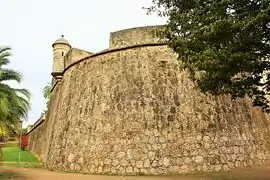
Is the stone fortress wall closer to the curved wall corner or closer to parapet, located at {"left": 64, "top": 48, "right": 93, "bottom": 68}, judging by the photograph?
the curved wall corner

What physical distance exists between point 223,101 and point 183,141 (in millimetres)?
3020

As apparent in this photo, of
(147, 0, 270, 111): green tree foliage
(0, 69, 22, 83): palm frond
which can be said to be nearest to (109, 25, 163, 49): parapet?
(0, 69, 22, 83): palm frond

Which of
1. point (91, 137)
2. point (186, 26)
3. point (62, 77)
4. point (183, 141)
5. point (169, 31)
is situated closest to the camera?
point (186, 26)

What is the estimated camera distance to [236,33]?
340 inches

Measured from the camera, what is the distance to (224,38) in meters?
8.85

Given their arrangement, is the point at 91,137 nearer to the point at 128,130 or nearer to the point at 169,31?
the point at 128,130

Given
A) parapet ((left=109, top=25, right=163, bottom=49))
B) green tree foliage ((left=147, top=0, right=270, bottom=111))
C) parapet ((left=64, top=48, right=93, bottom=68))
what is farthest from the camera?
parapet ((left=64, top=48, right=93, bottom=68))

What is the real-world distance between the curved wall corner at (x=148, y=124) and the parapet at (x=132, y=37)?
0.54 meters

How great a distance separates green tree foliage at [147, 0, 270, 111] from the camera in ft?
27.4

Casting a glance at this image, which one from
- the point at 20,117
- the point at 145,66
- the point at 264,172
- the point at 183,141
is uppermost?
the point at 145,66

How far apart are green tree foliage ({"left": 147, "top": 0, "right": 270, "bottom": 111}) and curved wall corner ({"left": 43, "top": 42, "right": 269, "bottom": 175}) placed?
19.4 feet

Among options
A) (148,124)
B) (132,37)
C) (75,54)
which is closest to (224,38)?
(148,124)

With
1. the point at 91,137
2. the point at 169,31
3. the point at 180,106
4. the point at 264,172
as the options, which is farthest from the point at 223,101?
the point at 169,31

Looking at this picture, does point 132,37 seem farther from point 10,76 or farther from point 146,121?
point 10,76
